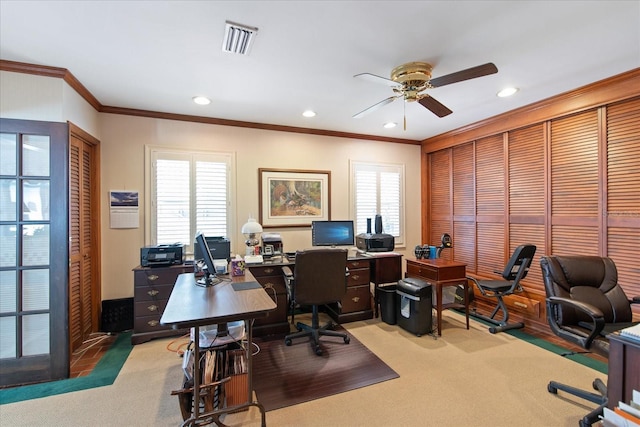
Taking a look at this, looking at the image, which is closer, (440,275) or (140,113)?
(440,275)

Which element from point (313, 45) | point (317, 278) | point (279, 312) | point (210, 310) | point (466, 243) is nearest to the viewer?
point (210, 310)

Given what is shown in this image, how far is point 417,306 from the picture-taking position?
3301 mm

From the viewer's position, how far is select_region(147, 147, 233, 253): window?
3672mm

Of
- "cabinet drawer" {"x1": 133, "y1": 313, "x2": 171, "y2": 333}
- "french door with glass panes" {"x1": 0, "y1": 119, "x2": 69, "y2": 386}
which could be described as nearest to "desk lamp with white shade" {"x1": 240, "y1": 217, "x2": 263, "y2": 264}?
"cabinet drawer" {"x1": 133, "y1": 313, "x2": 171, "y2": 333}

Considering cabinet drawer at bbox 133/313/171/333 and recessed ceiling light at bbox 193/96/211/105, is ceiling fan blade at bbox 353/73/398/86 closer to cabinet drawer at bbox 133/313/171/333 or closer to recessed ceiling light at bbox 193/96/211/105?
recessed ceiling light at bbox 193/96/211/105

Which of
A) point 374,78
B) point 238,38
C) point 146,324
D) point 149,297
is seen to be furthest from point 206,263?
point 374,78

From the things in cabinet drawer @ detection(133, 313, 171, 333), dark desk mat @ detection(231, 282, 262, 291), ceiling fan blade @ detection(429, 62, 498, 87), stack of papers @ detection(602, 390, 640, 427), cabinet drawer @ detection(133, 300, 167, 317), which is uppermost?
ceiling fan blade @ detection(429, 62, 498, 87)

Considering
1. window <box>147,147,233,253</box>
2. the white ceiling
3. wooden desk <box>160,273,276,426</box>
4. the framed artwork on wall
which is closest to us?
wooden desk <box>160,273,276,426</box>

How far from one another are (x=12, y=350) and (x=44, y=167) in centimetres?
159

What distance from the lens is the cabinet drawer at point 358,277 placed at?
12.5 feet

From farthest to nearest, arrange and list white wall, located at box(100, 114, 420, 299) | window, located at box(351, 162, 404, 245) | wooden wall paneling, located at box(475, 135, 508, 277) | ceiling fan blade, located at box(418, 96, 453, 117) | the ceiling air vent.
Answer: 1. window, located at box(351, 162, 404, 245)
2. wooden wall paneling, located at box(475, 135, 508, 277)
3. white wall, located at box(100, 114, 420, 299)
4. ceiling fan blade, located at box(418, 96, 453, 117)
5. the ceiling air vent

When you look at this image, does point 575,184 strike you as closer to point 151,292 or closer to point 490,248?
point 490,248

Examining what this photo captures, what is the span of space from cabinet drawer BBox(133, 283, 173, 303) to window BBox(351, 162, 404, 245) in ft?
9.34

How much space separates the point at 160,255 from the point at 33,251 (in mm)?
1036
